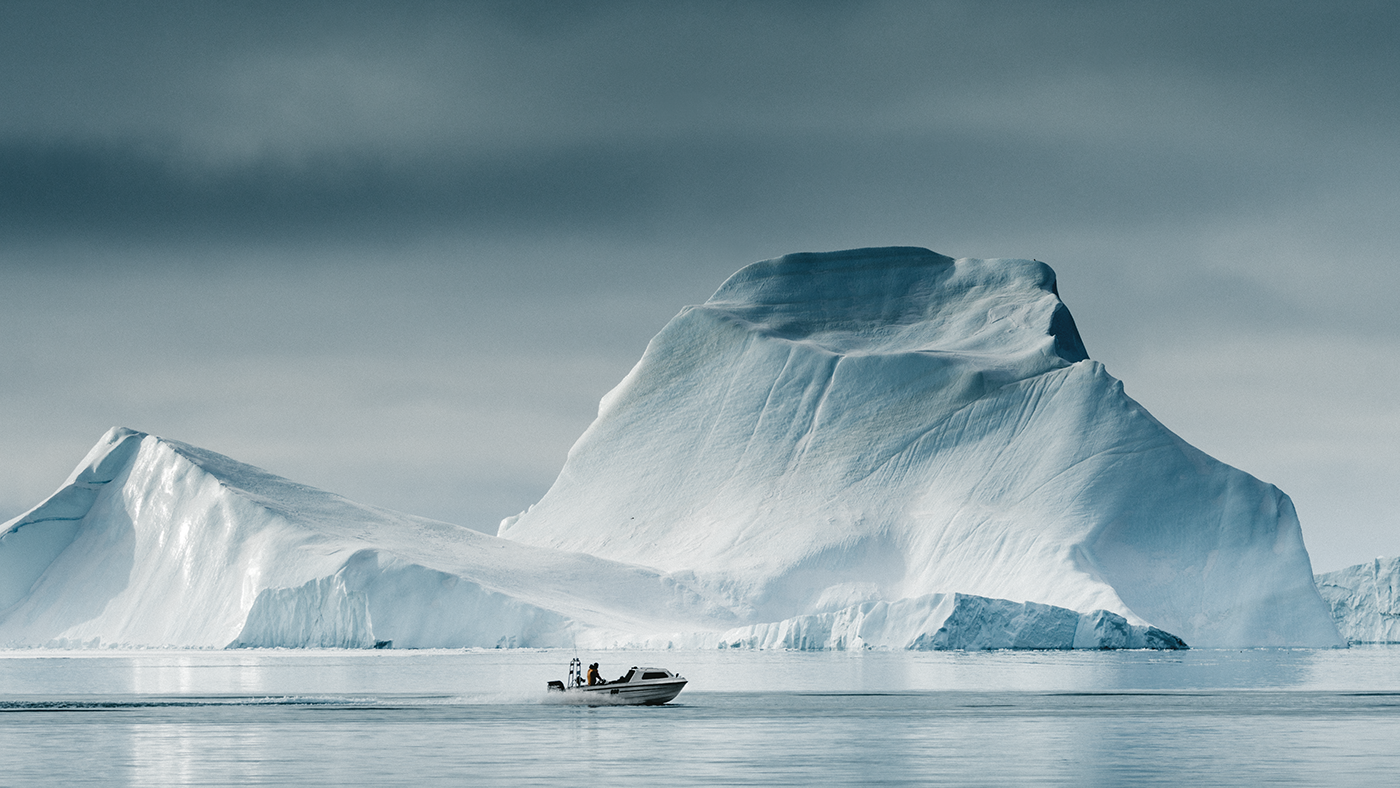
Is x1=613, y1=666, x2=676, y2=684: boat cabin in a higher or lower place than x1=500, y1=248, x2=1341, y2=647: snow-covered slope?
lower

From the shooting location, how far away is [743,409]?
402 feet

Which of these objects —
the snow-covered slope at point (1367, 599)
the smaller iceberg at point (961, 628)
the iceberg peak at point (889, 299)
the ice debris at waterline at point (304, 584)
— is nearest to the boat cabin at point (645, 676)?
the smaller iceberg at point (961, 628)

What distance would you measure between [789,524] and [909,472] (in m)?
9.02

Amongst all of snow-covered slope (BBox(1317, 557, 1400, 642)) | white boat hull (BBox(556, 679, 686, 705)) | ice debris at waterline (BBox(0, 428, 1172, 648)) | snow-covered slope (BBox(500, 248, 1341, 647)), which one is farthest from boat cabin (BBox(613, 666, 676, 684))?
snow-covered slope (BBox(1317, 557, 1400, 642))

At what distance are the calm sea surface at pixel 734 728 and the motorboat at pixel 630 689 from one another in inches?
23.5

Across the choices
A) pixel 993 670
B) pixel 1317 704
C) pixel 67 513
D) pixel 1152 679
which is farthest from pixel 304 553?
pixel 1317 704

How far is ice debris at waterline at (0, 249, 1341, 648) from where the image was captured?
92750mm

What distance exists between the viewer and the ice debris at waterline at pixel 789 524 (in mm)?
92750

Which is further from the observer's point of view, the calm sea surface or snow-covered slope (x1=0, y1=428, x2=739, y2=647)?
snow-covered slope (x1=0, y1=428, x2=739, y2=647)

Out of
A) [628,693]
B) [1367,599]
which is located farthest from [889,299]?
[628,693]

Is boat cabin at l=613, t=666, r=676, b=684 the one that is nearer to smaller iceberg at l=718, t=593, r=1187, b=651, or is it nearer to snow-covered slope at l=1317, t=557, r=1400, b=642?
smaller iceberg at l=718, t=593, r=1187, b=651

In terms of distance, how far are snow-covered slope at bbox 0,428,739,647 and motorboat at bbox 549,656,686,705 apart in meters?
46.8

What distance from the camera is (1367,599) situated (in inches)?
5349

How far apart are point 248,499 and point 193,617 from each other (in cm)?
760
